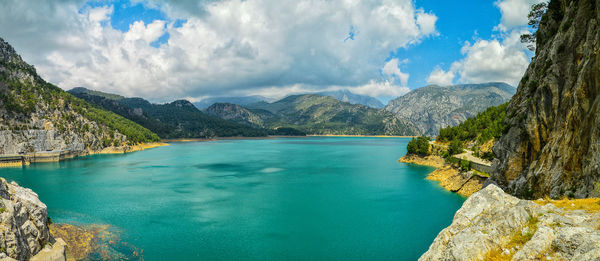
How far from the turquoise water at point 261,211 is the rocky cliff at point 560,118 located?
8.87m

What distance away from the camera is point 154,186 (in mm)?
49438

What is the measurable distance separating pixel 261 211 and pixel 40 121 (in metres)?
106

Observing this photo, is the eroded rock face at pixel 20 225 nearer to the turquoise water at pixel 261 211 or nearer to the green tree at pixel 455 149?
the turquoise water at pixel 261 211

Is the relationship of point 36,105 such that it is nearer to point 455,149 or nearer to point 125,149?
point 125,149

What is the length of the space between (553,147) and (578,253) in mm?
17486

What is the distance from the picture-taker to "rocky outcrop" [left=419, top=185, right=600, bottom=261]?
835cm

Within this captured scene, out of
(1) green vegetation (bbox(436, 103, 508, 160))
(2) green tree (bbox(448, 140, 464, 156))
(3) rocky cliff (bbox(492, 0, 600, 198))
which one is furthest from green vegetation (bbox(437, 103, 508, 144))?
(3) rocky cliff (bbox(492, 0, 600, 198))

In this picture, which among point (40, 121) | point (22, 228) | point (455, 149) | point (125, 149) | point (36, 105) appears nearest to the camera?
point (22, 228)

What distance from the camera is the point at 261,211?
3419cm

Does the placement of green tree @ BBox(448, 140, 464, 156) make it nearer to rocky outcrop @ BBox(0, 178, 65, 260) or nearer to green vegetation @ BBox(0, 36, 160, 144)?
rocky outcrop @ BBox(0, 178, 65, 260)

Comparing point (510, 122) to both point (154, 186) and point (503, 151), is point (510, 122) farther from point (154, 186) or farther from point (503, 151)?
point (154, 186)

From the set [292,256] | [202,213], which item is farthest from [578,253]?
[202,213]

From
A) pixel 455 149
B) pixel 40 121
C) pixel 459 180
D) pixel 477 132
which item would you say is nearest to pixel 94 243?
pixel 459 180

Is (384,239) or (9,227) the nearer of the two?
(9,227)
